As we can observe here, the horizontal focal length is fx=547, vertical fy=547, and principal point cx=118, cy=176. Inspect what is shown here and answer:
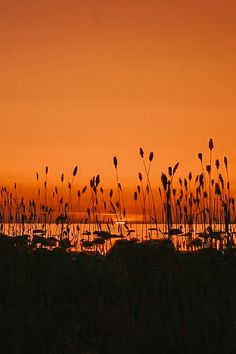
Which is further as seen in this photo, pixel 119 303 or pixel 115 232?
pixel 115 232

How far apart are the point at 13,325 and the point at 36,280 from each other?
5.74ft

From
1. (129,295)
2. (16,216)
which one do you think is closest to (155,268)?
(129,295)

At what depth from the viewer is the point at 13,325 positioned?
15.5 feet

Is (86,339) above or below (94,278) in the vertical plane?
below

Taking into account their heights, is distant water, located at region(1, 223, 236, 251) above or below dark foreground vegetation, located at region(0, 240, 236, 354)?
above

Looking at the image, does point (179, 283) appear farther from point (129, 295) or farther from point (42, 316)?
point (42, 316)

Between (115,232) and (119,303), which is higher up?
(115,232)

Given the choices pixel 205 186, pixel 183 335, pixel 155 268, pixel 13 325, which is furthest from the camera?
pixel 205 186

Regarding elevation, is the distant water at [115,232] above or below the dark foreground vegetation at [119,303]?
above

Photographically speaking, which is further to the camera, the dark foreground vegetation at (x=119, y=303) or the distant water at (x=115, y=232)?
the distant water at (x=115, y=232)

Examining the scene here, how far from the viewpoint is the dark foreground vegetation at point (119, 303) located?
4270mm

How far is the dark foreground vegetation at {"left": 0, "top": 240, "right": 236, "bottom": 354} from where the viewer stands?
4270 mm

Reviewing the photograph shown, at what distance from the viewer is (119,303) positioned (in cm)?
542

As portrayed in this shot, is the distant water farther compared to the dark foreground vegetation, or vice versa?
the distant water
